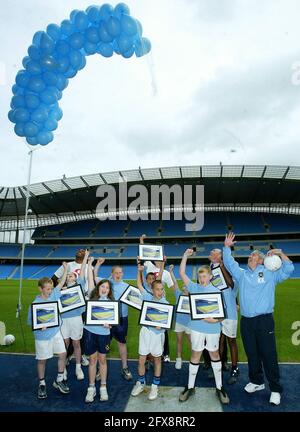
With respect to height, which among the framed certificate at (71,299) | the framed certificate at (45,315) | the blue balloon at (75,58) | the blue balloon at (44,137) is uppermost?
the blue balloon at (75,58)

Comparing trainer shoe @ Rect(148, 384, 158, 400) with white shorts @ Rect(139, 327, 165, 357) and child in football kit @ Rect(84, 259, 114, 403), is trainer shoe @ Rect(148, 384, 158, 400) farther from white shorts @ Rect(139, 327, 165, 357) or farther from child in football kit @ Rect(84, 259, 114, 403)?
child in football kit @ Rect(84, 259, 114, 403)

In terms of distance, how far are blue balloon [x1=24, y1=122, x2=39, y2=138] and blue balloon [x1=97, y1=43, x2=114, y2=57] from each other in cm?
259

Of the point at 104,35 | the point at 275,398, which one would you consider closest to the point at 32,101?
the point at 104,35

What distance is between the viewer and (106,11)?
7.42 meters

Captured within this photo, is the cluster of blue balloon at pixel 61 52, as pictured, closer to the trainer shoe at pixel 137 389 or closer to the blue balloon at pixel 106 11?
the blue balloon at pixel 106 11

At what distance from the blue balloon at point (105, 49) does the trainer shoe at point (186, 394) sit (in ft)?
25.3

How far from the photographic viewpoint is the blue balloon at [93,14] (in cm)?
755

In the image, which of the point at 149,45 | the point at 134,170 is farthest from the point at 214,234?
the point at 149,45

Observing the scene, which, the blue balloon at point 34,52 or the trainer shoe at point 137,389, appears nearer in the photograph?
the trainer shoe at point 137,389

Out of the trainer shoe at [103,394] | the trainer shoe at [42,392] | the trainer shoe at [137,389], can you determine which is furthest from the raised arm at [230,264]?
the trainer shoe at [42,392]

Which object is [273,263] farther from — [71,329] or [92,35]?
[92,35]

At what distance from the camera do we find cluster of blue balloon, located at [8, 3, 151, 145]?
24.7 ft

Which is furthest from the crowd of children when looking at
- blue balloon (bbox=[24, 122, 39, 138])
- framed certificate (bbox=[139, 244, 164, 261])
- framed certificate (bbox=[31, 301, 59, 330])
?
blue balloon (bbox=[24, 122, 39, 138])

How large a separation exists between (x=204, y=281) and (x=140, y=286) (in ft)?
4.93
